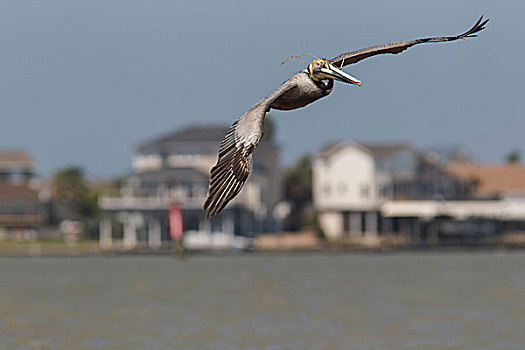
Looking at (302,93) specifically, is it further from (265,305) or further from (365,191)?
(365,191)

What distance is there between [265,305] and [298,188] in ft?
310

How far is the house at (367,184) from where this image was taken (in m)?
133

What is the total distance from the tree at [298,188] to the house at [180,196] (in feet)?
55.1

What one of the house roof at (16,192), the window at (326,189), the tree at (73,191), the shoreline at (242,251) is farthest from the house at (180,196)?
the house roof at (16,192)

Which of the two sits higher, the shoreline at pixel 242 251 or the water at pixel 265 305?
the shoreline at pixel 242 251

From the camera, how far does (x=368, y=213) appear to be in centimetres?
13325

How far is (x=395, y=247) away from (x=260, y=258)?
50.0ft

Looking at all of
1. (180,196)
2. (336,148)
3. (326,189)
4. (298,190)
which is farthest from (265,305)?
(298,190)

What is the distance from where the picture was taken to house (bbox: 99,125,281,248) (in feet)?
420

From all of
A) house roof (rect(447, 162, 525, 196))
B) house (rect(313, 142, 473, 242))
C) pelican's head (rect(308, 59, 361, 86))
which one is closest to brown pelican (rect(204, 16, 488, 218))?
pelican's head (rect(308, 59, 361, 86))

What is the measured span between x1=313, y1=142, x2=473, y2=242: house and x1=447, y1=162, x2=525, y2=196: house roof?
40.4ft

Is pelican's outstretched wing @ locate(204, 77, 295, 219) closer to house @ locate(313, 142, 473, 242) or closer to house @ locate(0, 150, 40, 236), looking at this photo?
house @ locate(313, 142, 473, 242)

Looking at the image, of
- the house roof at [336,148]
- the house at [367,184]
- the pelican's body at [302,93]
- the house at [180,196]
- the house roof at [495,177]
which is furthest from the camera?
the house roof at [495,177]

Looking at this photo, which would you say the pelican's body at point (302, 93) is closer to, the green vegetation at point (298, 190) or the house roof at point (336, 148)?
the house roof at point (336, 148)
